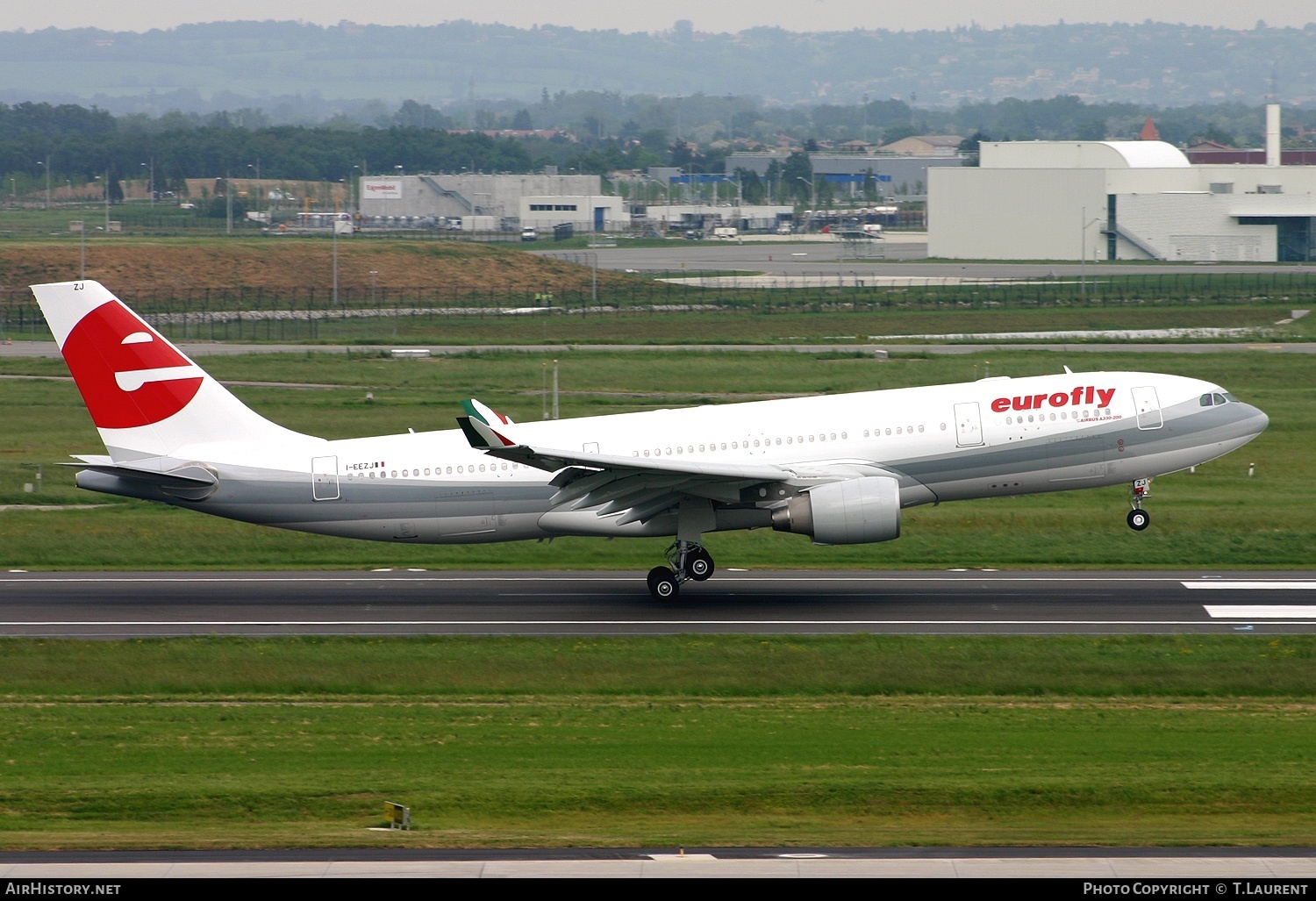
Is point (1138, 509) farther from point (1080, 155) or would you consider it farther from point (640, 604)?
point (1080, 155)

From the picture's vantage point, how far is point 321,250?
144375 millimetres

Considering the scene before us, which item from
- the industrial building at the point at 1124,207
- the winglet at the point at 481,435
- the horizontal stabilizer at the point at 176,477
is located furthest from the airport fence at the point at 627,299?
the winglet at the point at 481,435

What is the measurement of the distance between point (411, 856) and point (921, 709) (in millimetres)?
11437

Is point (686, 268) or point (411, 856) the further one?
point (686, 268)

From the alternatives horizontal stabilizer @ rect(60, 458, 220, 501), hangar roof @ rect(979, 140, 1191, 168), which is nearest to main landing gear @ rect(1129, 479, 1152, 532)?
horizontal stabilizer @ rect(60, 458, 220, 501)

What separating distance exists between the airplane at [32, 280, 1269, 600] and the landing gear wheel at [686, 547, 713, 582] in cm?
4

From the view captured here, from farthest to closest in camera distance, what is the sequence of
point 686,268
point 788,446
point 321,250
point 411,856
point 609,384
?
point 686,268, point 321,250, point 609,384, point 788,446, point 411,856

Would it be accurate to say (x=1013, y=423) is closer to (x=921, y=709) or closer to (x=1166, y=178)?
(x=921, y=709)

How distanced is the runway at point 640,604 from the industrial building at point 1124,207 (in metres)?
112

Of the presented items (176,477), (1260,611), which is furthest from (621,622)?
(1260,611)

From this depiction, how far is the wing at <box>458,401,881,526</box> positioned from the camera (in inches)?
1282

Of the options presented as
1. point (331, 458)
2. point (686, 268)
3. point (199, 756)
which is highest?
point (686, 268)

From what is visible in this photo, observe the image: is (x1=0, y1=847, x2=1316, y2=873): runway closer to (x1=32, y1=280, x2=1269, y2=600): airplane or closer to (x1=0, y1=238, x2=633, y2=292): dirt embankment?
(x1=32, y1=280, x2=1269, y2=600): airplane
